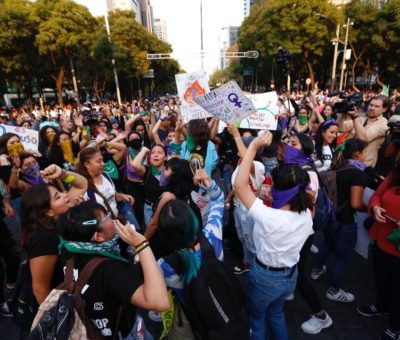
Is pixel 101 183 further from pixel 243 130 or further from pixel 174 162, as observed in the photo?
pixel 243 130

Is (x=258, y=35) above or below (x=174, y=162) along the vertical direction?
above

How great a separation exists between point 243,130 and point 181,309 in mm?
3655

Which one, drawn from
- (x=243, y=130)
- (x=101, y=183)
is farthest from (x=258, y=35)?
(x=101, y=183)

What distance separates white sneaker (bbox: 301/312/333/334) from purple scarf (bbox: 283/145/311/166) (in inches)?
61.1

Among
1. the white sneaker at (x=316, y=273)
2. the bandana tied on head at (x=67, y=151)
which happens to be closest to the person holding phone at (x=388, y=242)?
the white sneaker at (x=316, y=273)

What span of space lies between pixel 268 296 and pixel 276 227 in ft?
2.03

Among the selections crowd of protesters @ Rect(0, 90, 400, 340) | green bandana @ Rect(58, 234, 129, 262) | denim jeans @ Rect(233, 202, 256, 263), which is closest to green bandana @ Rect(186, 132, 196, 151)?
crowd of protesters @ Rect(0, 90, 400, 340)

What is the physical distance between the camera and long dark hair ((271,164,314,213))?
2.11 meters

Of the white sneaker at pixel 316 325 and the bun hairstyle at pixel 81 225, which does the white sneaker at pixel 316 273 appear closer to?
the white sneaker at pixel 316 325

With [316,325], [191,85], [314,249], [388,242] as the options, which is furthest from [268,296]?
[191,85]

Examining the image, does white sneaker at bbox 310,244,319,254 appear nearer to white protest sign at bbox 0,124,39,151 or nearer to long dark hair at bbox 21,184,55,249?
long dark hair at bbox 21,184,55,249

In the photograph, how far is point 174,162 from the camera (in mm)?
2682

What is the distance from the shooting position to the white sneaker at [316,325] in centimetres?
289

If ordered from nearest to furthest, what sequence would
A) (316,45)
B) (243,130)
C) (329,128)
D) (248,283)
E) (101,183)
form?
(248,283) → (101,183) → (329,128) → (243,130) → (316,45)
